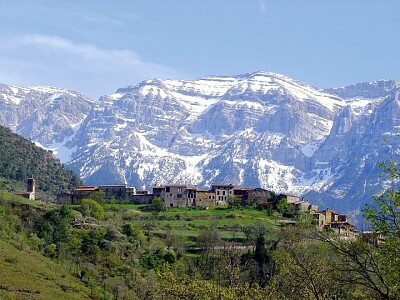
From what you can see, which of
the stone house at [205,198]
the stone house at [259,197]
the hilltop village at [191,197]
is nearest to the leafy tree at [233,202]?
the hilltop village at [191,197]

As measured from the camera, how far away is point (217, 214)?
164m

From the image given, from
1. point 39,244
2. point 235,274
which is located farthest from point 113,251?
point 235,274

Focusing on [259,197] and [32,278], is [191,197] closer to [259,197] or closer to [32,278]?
[259,197]

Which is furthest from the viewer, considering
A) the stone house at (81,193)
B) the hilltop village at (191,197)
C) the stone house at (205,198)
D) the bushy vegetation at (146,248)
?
the stone house at (205,198)

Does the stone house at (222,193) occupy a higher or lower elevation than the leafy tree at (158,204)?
higher

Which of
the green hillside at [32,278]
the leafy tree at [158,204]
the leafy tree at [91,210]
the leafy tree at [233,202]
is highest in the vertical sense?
the leafy tree at [233,202]

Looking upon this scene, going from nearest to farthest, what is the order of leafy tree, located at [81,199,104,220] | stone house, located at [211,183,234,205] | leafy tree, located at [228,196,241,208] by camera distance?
leafy tree, located at [81,199,104,220]
leafy tree, located at [228,196,241,208]
stone house, located at [211,183,234,205]

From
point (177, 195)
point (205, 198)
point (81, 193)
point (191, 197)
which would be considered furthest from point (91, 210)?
point (205, 198)

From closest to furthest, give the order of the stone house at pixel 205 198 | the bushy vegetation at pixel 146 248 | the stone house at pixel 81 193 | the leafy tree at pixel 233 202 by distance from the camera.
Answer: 1. the bushy vegetation at pixel 146 248
2. the leafy tree at pixel 233 202
3. the stone house at pixel 81 193
4. the stone house at pixel 205 198

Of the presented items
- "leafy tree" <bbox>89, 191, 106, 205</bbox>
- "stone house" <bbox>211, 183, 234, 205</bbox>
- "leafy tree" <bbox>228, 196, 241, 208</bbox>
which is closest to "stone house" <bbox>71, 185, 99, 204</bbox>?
"leafy tree" <bbox>89, 191, 106, 205</bbox>

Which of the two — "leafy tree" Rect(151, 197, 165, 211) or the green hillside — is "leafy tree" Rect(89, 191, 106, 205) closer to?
"leafy tree" Rect(151, 197, 165, 211)

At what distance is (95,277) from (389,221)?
85532 millimetres

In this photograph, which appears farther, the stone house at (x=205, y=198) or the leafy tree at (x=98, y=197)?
the stone house at (x=205, y=198)

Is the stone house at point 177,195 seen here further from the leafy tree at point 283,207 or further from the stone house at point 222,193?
the leafy tree at point 283,207
